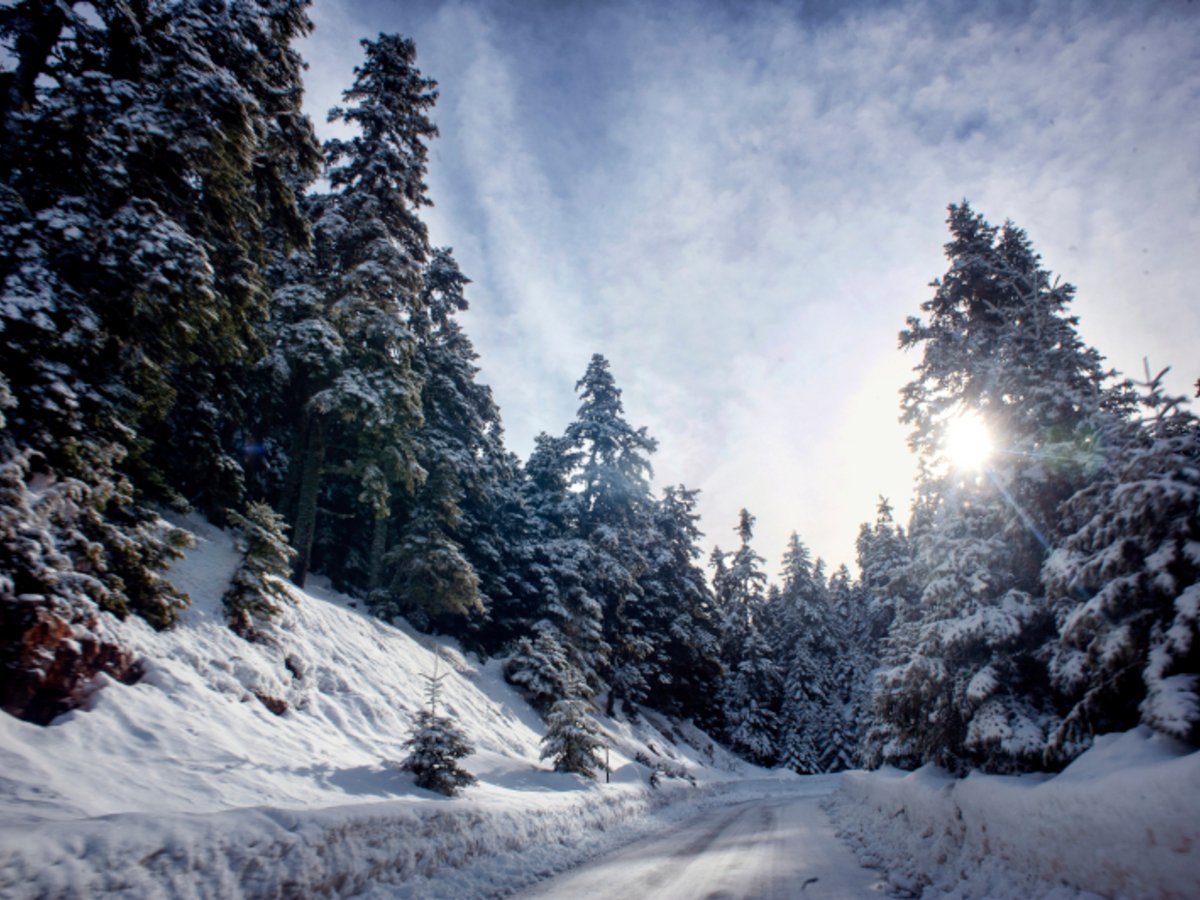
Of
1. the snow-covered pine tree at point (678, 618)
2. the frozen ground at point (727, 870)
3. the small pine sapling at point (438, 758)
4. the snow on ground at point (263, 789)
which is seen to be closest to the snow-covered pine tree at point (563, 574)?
the snow-covered pine tree at point (678, 618)

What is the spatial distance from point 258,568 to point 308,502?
5.45 m

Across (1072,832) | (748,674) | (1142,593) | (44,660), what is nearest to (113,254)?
(44,660)

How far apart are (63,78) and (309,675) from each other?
12.2 metres

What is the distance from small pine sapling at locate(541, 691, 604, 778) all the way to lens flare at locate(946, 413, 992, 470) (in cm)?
1190

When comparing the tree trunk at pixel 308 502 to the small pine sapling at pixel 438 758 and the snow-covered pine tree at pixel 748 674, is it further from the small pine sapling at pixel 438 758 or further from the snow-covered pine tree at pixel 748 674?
the snow-covered pine tree at pixel 748 674

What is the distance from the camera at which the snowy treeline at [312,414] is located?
7406 millimetres

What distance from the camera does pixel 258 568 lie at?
41.0 feet

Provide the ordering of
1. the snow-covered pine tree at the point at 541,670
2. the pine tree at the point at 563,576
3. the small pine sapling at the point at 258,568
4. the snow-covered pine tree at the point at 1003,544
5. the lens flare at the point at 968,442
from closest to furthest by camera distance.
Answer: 1. the snow-covered pine tree at the point at 1003,544
2. the small pine sapling at the point at 258,568
3. the lens flare at the point at 968,442
4. the snow-covered pine tree at the point at 541,670
5. the pine tree at the point at 563,576

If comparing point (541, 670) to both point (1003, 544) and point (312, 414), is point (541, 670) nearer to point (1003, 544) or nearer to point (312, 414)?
point (312, 414)

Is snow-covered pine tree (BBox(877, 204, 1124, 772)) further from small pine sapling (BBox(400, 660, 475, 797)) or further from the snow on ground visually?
small pine sapling (BBox(400, 660, 475, 797))

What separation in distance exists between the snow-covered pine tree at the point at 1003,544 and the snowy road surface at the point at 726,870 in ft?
10.1

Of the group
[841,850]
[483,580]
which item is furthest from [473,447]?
[841,850]

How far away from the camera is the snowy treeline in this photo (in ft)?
24.3

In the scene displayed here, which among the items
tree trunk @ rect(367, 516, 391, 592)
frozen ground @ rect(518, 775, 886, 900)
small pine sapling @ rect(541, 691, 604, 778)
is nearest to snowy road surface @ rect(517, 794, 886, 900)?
frozen ground @ rect(518, 775, 886, 900)
